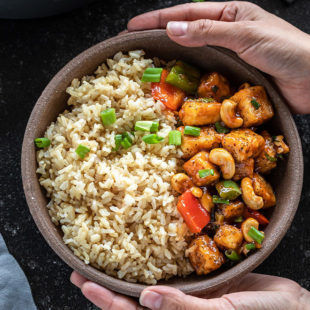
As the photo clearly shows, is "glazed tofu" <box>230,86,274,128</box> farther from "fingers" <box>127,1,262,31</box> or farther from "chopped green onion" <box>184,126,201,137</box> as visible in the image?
"fingers" <box>127,1,262,31</box>

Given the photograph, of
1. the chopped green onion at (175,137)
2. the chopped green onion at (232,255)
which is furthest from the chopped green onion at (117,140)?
the chopped green onion at (232,255)

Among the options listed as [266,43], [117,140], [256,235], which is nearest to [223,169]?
[256,235]

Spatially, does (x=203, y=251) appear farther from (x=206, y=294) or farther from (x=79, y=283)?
(x=79, y=283)

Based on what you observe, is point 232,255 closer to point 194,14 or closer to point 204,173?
point 204,173

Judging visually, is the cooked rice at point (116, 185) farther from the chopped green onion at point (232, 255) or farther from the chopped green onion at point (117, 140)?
the chopped green onion at point (232, 255)

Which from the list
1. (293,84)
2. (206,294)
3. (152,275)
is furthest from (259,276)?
(293,84)

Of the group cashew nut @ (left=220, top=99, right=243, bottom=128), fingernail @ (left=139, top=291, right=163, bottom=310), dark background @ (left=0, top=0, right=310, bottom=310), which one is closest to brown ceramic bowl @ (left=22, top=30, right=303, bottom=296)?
fingernail @ (left=139, top=291, right=163, bottom=310)
